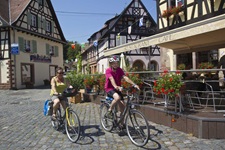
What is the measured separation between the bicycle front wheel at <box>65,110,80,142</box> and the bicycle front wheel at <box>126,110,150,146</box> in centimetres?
101

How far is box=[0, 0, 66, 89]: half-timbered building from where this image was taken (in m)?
20.8

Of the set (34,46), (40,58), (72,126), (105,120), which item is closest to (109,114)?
(105,120)

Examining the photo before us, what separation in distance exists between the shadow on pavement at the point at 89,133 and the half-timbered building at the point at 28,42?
1661 cm

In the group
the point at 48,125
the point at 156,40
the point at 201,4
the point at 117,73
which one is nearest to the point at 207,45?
the point at 201,4

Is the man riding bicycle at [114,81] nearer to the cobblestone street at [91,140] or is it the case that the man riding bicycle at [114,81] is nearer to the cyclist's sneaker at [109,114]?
the cyclist's sneaker at [109,114]

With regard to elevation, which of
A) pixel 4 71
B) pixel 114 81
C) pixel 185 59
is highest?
pixel 185 59

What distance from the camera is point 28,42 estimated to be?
931 inches

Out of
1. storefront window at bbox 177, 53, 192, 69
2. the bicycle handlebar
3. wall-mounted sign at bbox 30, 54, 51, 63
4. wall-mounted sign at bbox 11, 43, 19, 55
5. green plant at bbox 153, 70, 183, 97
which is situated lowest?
the bicycle handlebar

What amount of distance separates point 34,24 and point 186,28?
832 inches

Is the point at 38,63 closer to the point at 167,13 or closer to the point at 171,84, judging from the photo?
the point at 167,13

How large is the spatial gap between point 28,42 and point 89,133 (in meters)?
20.5

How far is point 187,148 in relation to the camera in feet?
13.7

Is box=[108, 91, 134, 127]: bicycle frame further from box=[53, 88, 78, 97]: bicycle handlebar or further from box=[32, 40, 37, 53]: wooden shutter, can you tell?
box=[32, 40, 37, 53]: wooden shutter

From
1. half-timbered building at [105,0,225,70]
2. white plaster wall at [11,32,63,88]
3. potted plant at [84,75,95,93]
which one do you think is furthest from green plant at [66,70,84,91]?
white plaster wall at [11,32,63,88]
